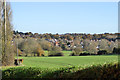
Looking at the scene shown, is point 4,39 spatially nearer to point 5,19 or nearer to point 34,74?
point 5,19

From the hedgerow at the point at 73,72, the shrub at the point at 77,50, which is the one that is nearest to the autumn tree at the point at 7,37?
the hedgerow at the point at 73,72

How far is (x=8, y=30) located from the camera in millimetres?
14203

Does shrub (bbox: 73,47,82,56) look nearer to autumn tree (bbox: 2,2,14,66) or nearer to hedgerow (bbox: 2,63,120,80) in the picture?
autumn tree (bbox: 2,2,14,66)

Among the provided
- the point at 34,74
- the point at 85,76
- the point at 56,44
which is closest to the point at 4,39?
the point at 34,74

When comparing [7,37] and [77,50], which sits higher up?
[7,37]

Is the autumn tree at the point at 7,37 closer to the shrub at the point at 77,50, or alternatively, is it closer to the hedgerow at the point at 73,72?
A: the hedgerow at the point at 73,72

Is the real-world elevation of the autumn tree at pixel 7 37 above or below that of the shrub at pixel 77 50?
above

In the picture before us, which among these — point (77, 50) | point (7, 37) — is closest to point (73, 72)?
point (7, 37)

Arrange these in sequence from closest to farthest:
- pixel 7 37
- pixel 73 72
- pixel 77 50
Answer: pixel 73 72 → pixel 7 37 → pixel 77 50

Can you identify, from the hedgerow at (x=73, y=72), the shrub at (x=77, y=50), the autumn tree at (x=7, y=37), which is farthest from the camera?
the shrub at (x=77, y=50)

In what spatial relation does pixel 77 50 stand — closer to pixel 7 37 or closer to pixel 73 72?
pixel 7 37

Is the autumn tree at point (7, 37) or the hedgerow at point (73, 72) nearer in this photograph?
the hedgerow at point (73, 72)

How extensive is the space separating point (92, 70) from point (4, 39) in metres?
8.15

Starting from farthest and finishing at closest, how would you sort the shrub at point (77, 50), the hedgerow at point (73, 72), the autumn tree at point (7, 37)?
the shrub at point (77, 50), the autumn tree at point (7, 37), the hedgerow at point (73, 72)
